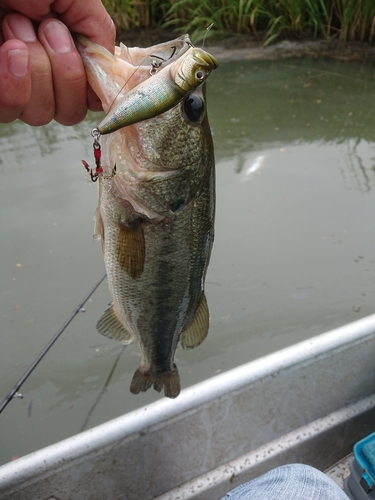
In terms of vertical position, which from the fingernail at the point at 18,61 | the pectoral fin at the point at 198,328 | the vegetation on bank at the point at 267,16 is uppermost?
the fingernail at the point at 18,61

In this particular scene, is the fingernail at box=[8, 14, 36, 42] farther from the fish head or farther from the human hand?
the fish head

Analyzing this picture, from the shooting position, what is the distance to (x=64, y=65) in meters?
1.03

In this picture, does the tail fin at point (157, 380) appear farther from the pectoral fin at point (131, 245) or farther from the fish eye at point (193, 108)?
the fish eye at point (193, 108)

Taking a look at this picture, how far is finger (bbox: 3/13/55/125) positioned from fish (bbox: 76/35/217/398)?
0.31 ft

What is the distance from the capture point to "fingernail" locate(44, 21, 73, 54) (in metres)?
1.01

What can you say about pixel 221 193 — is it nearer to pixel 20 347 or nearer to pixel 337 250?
pixel 337 250

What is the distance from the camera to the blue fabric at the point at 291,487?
1528 mm

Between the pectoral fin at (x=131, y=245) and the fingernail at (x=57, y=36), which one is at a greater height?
the fingernail at (x=57, y=36)

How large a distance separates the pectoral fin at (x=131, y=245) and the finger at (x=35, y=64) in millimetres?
351

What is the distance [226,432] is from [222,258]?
1492mm

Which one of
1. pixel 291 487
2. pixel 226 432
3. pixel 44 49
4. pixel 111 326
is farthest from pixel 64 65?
pixel 226 432

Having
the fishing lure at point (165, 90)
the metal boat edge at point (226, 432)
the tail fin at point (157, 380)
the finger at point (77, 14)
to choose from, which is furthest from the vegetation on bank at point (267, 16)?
the fishing lure at point (165, 90)

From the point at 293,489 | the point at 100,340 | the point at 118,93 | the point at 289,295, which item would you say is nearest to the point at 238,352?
the point at 289,295

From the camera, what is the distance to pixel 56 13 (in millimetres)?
1038
